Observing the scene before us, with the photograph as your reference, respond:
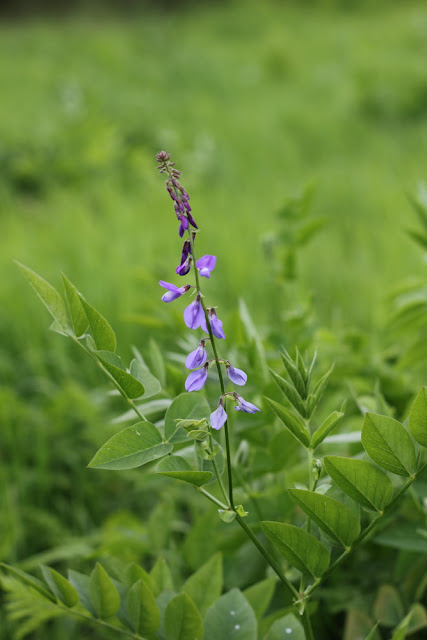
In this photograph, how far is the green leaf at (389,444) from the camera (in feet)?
2.13

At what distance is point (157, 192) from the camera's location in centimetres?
334

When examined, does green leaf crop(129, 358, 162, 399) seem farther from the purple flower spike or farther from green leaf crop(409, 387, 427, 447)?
green leaf crop(409, 387, 427, 447)

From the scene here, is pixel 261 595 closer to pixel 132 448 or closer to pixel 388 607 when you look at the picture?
pixel 388 607

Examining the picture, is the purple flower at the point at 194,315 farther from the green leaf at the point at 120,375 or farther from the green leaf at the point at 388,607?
the green leaf at the point at 388,607

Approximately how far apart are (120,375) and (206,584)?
34 cm

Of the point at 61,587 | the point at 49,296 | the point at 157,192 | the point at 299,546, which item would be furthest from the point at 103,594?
the point at 157,192

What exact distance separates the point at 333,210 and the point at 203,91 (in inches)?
122

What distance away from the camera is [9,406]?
1.66 m

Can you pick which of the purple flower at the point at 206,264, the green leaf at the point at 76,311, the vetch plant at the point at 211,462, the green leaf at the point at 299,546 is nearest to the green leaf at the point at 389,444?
the vetch plant at the point at 211,462

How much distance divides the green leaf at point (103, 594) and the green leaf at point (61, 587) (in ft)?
0.07

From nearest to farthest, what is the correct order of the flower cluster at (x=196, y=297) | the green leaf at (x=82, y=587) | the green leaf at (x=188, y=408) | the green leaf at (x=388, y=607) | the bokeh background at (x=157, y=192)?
the flower cluster at (x=196, y=297) → the green leaf at (x=188, y=408) → the green leaf at (x=82, y=587) → the green leaf at (x=388, y=607) → the bokeh background at (x=157, y=192)

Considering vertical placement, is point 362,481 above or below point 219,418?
below

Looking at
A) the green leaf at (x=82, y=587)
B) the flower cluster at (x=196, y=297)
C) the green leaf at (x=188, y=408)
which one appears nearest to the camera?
the flower cluster at (x=196, y=297)

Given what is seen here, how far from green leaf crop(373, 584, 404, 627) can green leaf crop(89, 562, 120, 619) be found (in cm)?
38
